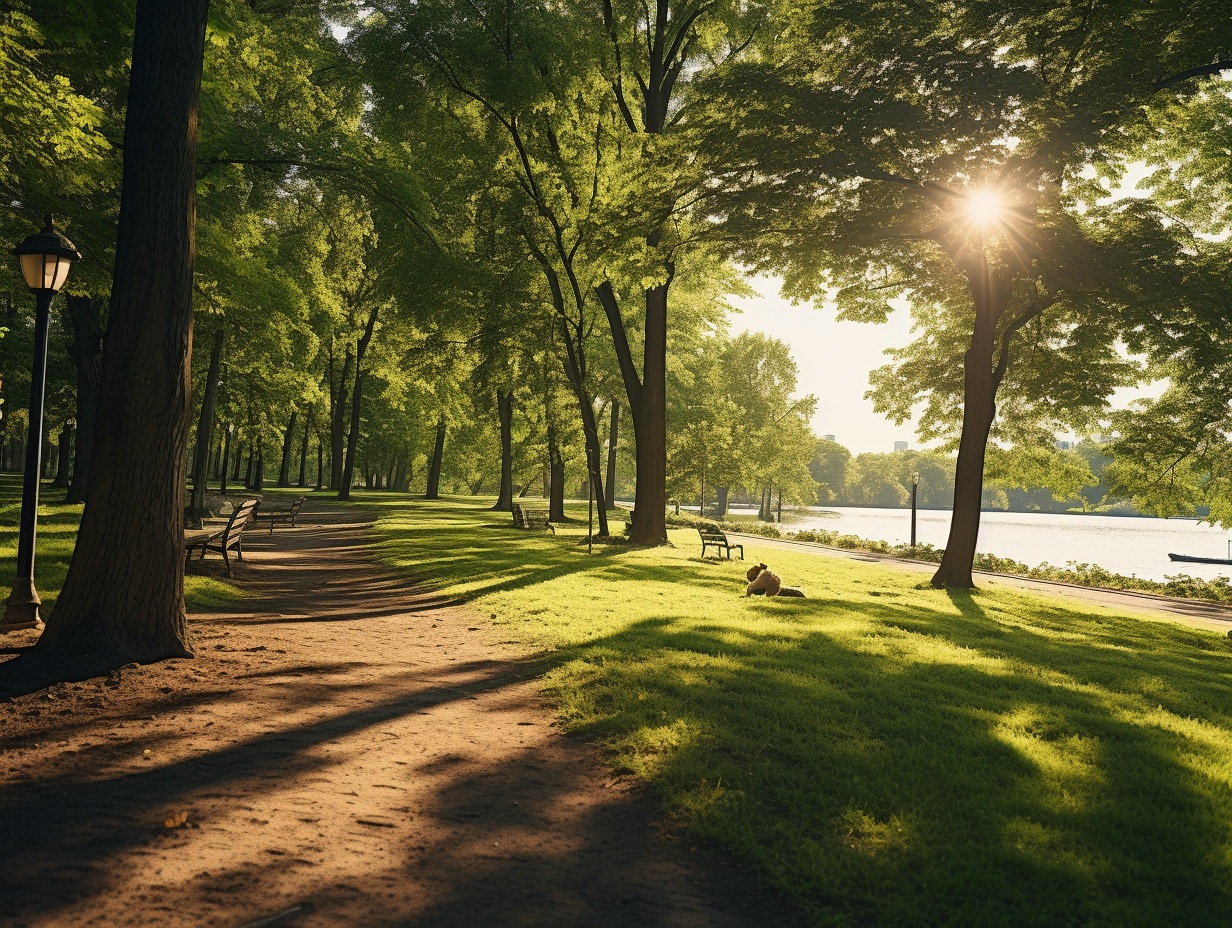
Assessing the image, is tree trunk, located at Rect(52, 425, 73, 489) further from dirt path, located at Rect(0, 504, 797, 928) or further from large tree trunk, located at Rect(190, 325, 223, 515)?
dirt path, located at Rect(0, 504, 797, 928)

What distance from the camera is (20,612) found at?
7191mm

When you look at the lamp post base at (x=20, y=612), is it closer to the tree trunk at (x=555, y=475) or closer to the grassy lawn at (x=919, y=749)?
the grassy lawn at (x=919, y=749)

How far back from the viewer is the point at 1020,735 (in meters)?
5.21

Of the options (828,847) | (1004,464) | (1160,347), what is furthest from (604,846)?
(1004,464)

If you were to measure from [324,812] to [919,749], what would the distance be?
3706 millimetres

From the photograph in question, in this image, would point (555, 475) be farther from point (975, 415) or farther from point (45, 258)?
point (45, 258)

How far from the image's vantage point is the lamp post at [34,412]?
7.16 meters

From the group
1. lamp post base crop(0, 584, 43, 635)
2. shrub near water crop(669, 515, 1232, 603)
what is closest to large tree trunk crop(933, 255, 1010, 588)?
shrub near water crop(669, 515, 1232, 603)

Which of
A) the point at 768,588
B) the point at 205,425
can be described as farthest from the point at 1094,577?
the point at 205,425

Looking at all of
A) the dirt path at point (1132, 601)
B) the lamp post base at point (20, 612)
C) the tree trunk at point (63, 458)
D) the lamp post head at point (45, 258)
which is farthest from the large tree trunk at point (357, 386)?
the lamp post base at point (20, 612)

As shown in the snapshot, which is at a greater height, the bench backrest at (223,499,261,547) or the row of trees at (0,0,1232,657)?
the row of trees at (0,0,1232,657)

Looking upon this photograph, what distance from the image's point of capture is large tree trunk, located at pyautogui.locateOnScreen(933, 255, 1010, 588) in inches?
615

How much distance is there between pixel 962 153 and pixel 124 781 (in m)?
14.3

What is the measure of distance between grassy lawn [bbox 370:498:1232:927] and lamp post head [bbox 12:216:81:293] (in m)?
6.26
